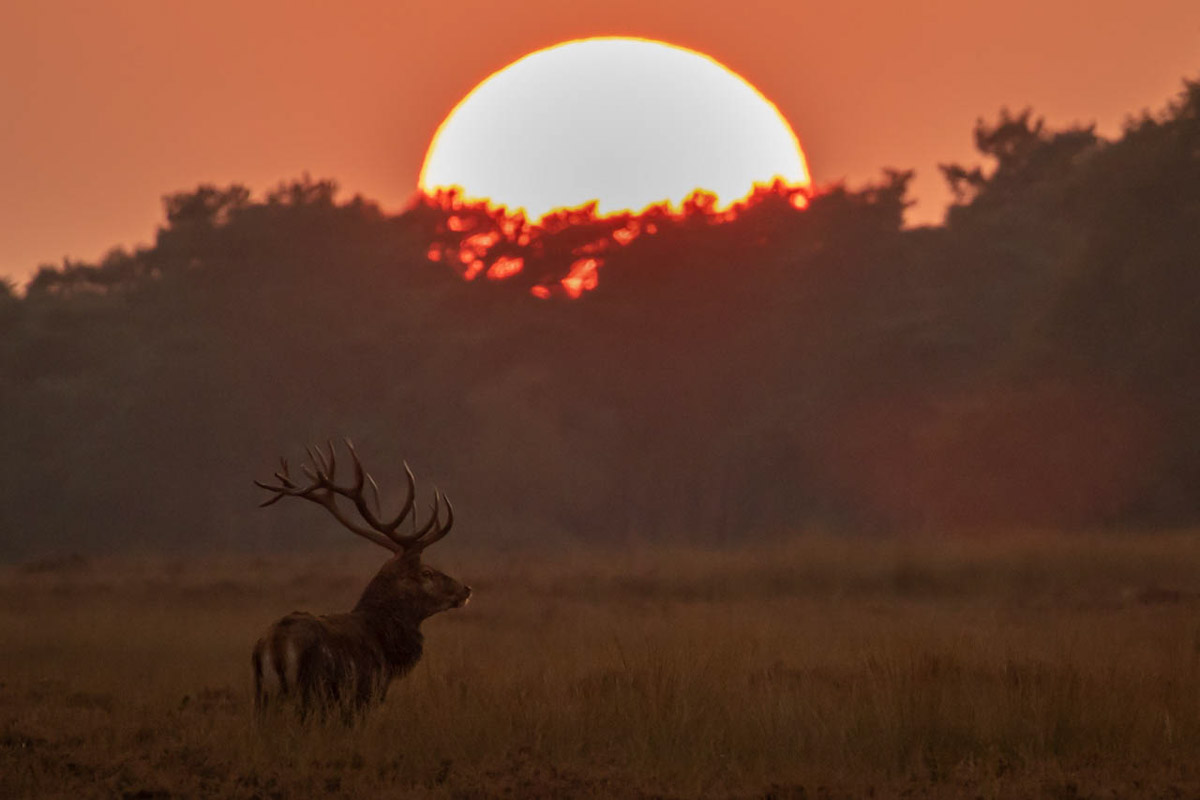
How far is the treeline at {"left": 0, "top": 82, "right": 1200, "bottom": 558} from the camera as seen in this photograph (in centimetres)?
4562

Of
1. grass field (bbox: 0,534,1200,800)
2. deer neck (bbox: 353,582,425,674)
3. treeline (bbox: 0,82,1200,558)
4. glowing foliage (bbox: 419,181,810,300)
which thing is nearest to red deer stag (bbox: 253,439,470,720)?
deer neck (bbox: 353,582,425,674)

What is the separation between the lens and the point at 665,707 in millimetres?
11227

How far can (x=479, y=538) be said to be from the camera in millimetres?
44438

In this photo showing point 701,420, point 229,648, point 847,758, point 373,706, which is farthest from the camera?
point 701,420

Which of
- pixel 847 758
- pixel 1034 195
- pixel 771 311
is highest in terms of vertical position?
pixel 1034 195

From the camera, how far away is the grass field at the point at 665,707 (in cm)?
973

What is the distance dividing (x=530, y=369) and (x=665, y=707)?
128 feet

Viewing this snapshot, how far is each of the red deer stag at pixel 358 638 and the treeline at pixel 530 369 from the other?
30023mm

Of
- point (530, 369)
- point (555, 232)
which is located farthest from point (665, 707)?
point (555, 232)

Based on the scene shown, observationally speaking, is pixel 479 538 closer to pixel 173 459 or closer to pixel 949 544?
pixel 173 459

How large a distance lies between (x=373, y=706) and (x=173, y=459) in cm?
3675

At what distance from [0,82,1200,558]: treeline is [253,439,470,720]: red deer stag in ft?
98.5

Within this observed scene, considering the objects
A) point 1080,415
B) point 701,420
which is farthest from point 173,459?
point 1080,415

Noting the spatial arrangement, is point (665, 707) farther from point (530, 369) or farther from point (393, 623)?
point (530, 369)
